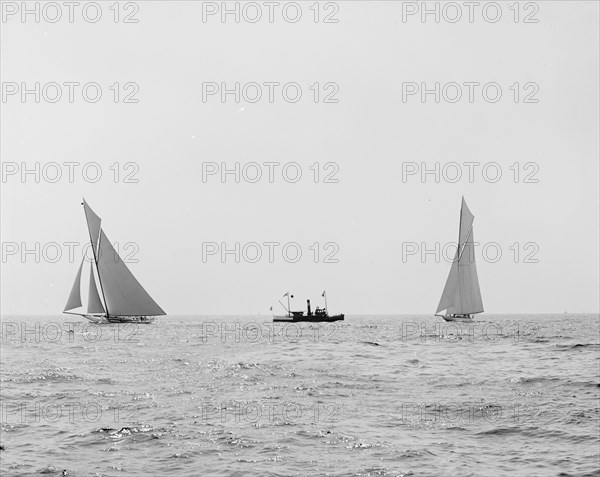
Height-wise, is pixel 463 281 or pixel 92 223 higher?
pixel 92 223

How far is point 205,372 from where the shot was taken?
29141mm

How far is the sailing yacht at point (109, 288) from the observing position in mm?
78375

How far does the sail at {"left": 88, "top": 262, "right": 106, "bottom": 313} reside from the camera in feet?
263

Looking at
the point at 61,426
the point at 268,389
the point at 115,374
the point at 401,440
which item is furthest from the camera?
the point at 115,374

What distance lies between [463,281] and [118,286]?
4386 cm

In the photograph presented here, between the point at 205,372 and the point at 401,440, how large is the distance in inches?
589

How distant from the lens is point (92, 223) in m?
82.1

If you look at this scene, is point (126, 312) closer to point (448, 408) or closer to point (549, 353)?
point (549, 353)

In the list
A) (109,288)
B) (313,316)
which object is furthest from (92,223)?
A: (313,316)

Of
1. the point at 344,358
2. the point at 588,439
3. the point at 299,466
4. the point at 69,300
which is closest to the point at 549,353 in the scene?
the point at 344,358

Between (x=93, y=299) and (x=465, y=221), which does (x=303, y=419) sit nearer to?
(x=93, y=299)

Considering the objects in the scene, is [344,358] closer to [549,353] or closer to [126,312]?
[549,353]

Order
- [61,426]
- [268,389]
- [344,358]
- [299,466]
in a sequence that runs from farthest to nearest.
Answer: [344,358]
[268,389]
[61,426]
[299,466]

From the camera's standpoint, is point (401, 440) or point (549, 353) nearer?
point (401, 440)
